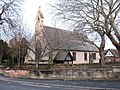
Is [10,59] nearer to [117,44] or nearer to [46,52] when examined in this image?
[46,52]

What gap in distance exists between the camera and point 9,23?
27312mm

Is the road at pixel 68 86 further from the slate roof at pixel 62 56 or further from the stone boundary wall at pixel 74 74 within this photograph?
the slate roof at pixel 62 56

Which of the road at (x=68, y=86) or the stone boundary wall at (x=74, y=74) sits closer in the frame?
the road at (x=68, y=86)

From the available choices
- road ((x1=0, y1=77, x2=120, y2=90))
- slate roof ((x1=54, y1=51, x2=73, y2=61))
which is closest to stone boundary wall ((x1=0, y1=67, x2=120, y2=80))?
road ((x1=0, y1=77, x2=120, y2=90))

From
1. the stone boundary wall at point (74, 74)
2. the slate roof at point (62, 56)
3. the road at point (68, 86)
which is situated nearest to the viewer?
the road at point (68, 86)

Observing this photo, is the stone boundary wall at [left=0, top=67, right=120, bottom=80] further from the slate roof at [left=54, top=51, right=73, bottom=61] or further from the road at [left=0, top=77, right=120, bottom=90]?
the slate roof at [left=54, top=51, right=73, bottom=61]

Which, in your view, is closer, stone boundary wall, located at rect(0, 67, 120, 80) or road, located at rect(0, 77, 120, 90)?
road, located at rect(0, 77, 120, 90)

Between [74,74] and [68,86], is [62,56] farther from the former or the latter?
[68,86]

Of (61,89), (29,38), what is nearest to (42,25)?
(29,38)

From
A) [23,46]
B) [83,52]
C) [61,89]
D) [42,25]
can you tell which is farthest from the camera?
[83,52]

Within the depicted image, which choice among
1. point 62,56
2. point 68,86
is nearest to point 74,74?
point 68,86

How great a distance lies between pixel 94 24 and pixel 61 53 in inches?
1836

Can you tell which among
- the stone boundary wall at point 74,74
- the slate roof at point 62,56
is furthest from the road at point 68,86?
the slate roof at point 62,56

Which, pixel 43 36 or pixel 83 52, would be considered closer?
pixel 43 36
